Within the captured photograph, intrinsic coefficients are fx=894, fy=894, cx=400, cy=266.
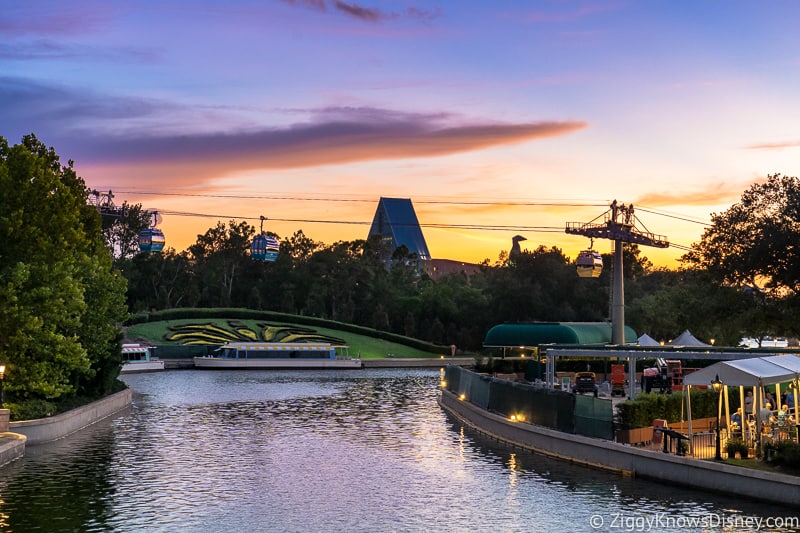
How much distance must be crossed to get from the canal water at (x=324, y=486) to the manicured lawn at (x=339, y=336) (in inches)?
2551

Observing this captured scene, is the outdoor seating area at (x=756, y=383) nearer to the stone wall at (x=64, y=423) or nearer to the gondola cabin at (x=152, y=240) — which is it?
the stone wall at (x=64, y=423)

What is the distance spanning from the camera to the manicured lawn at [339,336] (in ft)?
372

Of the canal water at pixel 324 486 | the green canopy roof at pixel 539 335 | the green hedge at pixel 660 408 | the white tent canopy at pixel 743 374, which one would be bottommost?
the canal water at pixel 324 486

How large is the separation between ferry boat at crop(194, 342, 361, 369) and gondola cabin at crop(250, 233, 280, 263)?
37.4 metres

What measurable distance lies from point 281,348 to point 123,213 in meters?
33.8

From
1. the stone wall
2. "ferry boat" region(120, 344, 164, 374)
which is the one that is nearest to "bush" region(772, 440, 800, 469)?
the stone wall

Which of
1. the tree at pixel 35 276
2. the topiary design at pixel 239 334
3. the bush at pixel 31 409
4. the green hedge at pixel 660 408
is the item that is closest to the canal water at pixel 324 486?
the bush at pixel 31 409

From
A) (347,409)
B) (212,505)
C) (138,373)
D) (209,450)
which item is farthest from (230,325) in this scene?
(212,505)

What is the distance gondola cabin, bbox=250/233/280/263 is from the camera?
67.9m

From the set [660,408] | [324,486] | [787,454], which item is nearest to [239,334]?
[660,408]

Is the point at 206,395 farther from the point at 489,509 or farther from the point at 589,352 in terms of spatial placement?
the point at 489,509

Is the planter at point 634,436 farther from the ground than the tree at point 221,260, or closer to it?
closer to it

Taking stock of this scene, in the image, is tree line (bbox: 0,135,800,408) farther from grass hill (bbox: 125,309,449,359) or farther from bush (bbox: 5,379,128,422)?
grass hill (bbox: 125,309,449,359)

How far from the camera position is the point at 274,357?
354 ft
